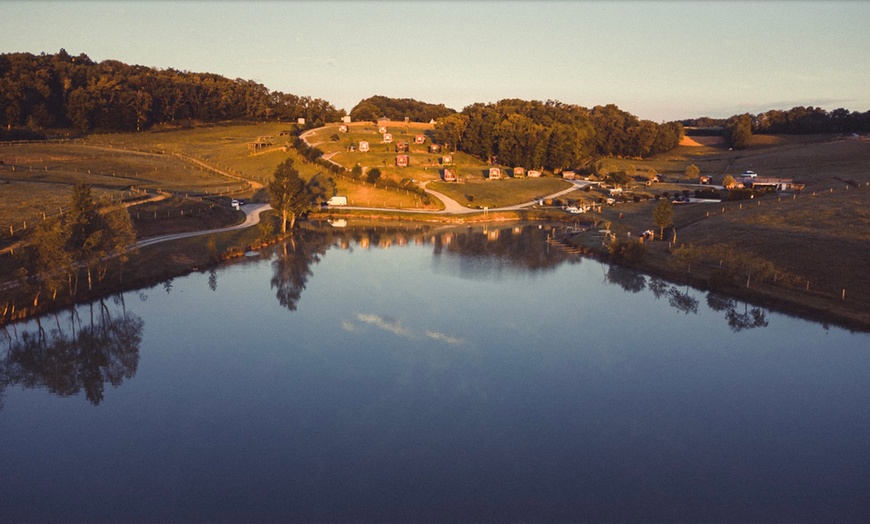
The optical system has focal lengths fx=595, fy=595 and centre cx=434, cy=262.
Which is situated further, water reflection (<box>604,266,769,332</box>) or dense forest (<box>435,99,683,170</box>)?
dense forest (<box>435,99,683,170</box>)

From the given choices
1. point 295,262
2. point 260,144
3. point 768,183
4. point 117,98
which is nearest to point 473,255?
point 295,262

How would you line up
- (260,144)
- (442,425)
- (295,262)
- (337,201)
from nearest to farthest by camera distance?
(442,425)
(295,262)
(337,201)
(260,144)

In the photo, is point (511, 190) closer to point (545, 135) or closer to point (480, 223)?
point (480, 223)

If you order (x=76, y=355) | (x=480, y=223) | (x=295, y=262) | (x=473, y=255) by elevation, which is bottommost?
(x=76, y=355)

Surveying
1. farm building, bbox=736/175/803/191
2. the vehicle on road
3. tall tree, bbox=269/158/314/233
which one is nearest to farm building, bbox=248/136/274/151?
the vehicle on road

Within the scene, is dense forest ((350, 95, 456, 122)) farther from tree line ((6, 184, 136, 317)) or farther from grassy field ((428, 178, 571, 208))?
tree line ((6, 184, 136, 317))

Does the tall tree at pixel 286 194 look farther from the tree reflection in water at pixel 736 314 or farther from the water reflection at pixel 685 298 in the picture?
the tree reflection in water at pixel 736 314

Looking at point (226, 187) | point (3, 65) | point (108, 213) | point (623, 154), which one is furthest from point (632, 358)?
point (3, 65)
